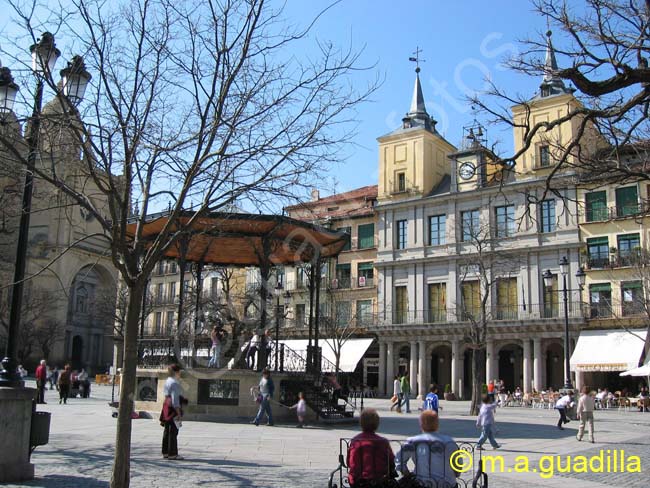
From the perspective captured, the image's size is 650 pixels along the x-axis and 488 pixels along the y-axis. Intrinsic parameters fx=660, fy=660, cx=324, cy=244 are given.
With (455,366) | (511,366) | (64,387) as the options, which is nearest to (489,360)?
(455,366)

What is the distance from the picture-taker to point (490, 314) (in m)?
41.1

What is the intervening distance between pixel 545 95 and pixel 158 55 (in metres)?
38.7

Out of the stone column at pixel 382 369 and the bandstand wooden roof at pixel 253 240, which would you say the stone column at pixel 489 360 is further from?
the bandstand wooden roof at pixel 253 240

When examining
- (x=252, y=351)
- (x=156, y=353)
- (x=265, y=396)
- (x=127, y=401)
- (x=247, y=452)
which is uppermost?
(x=252, y=351)

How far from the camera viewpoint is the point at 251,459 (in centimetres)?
1138

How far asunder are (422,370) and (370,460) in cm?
3861

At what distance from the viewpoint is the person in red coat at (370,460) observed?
5.96 metres

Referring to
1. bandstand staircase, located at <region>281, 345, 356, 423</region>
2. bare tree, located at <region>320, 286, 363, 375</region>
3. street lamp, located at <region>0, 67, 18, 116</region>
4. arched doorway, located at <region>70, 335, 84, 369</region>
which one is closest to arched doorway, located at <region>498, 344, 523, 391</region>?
bare tree, located at <region>320, 286, 363, 375</region>

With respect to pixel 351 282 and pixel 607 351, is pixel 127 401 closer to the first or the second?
pixel 607 351

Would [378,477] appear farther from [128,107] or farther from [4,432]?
[128,107]

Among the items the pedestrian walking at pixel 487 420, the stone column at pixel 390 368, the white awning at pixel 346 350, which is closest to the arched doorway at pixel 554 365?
the stone column at pixel 390 368

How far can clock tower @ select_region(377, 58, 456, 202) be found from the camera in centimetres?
4675

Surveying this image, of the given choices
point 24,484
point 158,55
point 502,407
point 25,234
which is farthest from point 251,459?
point 502,407

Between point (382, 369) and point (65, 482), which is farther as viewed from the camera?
point (382, 369)
